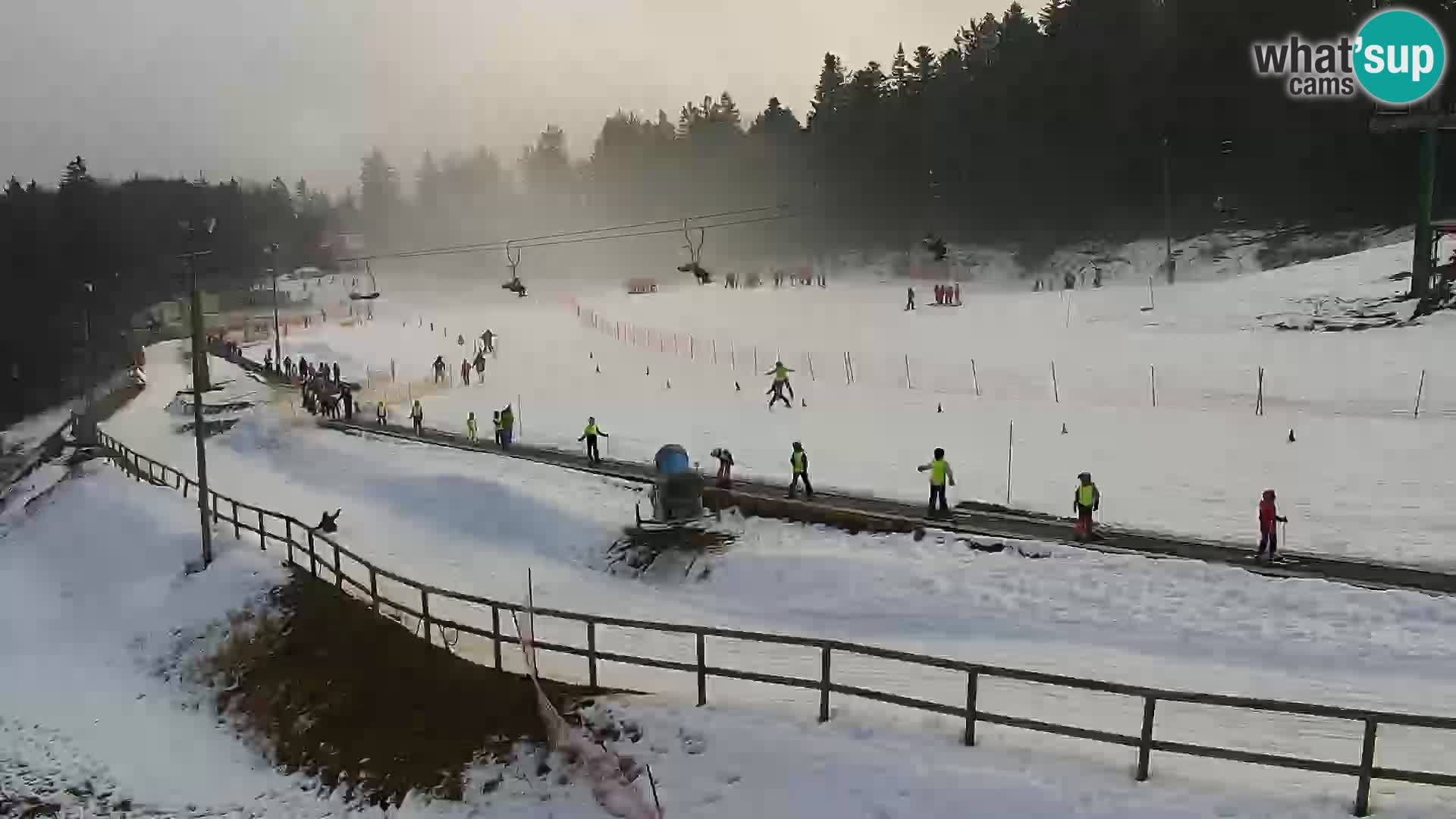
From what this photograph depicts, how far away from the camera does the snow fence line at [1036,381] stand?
29.3 meters

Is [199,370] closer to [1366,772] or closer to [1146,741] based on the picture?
[1146,741]

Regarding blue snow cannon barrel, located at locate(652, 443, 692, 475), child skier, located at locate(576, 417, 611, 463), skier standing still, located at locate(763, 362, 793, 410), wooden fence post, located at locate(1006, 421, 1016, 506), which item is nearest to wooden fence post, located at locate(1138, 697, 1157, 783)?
wooden fence post, located at locate(1006, 421, 1016, 506)

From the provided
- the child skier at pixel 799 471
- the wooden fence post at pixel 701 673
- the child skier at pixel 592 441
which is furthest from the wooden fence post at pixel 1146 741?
the child skier at pixel 592 441

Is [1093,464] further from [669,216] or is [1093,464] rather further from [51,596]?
[669,216]

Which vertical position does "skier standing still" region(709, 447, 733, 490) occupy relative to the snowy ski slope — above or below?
above

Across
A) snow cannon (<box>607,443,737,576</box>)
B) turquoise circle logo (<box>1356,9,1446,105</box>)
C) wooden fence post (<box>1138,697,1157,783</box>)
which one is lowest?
snow cannon (<box>607,443,737,576</box>)

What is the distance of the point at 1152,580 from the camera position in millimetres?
17750

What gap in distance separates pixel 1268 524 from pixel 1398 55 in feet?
142

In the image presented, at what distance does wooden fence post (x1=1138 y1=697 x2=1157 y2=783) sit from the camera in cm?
1055

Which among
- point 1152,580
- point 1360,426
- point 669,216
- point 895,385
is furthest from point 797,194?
point 1152,580

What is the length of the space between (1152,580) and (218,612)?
66.7 ft

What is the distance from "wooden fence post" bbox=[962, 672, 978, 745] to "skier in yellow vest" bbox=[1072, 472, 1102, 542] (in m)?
8.59

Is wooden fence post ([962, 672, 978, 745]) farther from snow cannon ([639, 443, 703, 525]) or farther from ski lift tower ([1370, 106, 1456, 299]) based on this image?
ski lift tower ([1370, 106, 1456, 299])

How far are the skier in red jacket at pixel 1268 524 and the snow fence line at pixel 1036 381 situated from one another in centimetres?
1319
